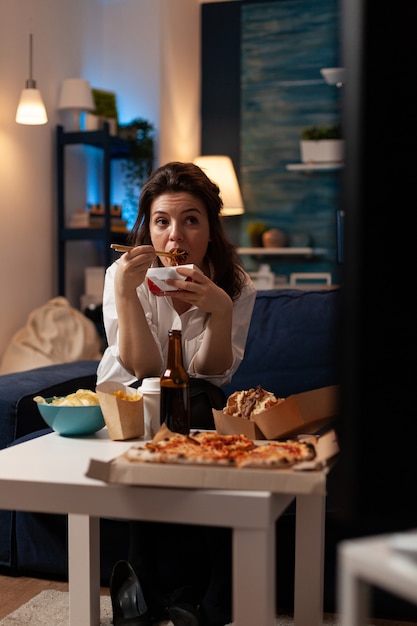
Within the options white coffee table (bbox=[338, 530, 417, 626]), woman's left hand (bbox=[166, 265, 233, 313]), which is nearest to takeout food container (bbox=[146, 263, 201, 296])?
woman's left hand (bbox=[166, 265, 233, 313])

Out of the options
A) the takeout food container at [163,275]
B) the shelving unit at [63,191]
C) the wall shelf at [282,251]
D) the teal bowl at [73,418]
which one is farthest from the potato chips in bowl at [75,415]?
the wall shelf at [282,251]

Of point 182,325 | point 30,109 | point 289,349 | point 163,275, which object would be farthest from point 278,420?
point 30,109

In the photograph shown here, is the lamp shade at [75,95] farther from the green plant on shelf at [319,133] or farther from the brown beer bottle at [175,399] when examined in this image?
the brown beer bottle at [175,399]

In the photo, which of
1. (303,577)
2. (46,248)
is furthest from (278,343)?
(46,248)

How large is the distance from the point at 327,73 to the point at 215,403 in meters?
3.93

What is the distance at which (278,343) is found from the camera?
2750 millimetres

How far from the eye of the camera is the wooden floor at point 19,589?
2.09 m

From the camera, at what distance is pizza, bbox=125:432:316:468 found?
3.72 feet

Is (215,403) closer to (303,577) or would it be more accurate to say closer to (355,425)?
(303,577)

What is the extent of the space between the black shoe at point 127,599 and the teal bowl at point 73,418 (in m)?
0.39

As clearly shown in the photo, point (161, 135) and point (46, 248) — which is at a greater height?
point (161, 135)

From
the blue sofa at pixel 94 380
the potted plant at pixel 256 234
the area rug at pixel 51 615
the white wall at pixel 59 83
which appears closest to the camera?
the area rug at pixel 51 615

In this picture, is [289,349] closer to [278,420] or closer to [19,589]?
[19,589]

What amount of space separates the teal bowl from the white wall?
2602 mm
